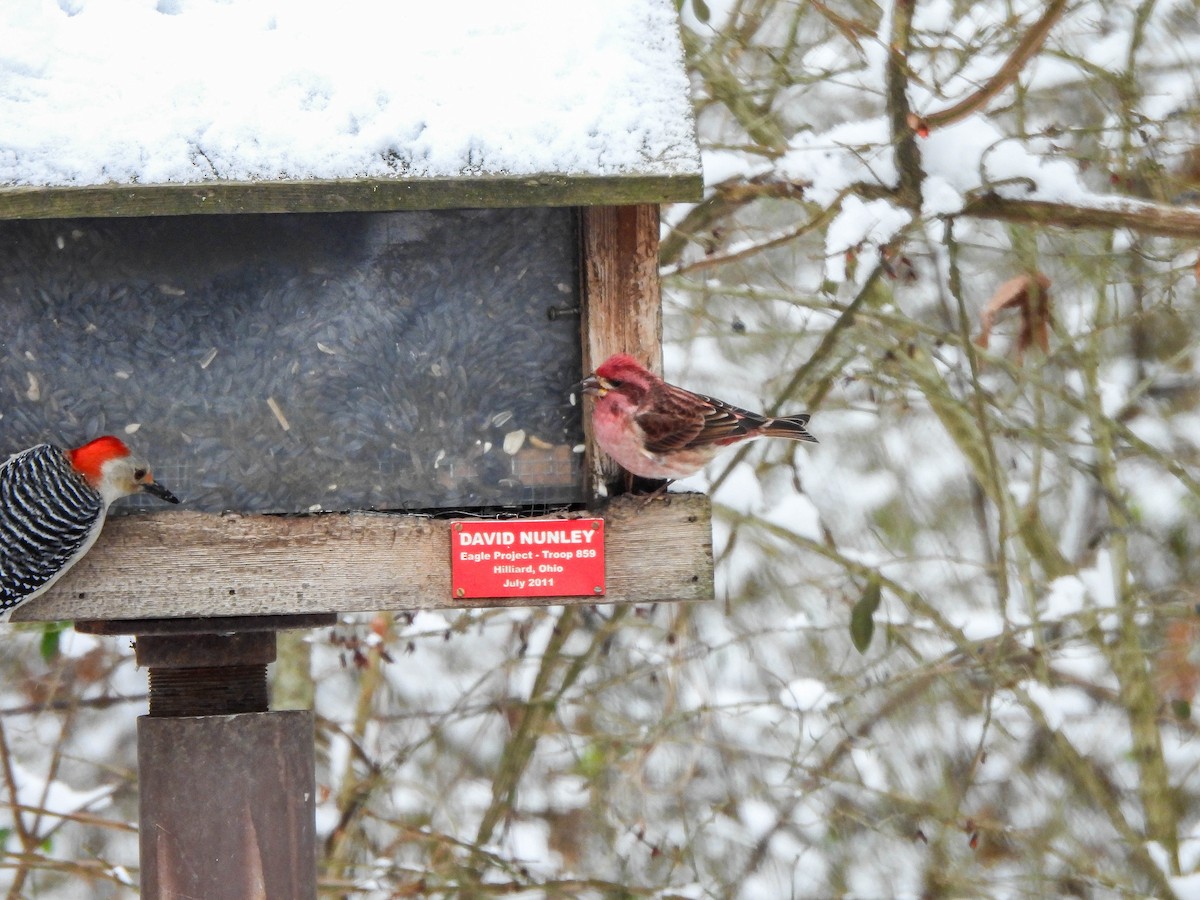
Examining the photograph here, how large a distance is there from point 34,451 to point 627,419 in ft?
3.46

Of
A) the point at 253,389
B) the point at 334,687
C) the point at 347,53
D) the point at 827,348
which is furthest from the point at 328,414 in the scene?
the point at 334,687

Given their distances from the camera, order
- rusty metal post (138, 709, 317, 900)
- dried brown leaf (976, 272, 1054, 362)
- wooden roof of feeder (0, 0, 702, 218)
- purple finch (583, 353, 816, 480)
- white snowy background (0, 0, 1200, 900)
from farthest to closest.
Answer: dried brown leaf (976, 272, 1054, 362) → white snowy background (0, 0, 1200, 900) → rusty metal post (138, 709, 317, 900) → purple finch (583, 353, 816, 480) → wooden roof of feeder (0, 0, 702, 218)

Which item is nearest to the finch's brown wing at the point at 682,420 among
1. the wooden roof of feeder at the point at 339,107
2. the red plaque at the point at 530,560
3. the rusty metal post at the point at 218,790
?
the red plaque at the point at 530,560

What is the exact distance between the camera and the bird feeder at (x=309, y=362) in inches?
99.3

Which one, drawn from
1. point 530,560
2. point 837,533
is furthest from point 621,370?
point 837,533

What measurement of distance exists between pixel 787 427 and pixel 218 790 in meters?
1.36

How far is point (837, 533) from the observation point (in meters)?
6.02

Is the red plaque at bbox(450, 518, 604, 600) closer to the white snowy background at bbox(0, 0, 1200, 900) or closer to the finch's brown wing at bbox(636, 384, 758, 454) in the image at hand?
the finch's brown wing at bbox(636, 384, 758, 454)

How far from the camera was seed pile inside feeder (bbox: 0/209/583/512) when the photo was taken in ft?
8.98

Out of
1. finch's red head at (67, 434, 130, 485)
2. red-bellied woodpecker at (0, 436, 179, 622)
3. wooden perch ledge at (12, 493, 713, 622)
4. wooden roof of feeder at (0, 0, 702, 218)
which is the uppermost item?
wooden roof of feeder at (0, 0, 702, 218)

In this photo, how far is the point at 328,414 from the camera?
278cm

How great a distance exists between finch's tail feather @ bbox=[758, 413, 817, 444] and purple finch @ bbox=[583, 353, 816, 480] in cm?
25

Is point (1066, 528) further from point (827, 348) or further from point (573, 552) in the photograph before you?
point (573, 552)

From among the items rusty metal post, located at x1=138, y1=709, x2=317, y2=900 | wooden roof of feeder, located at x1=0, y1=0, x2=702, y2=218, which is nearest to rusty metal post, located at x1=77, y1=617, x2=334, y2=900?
rusty metal post, located at x1=138, y1=709, x2=317, y2=900
